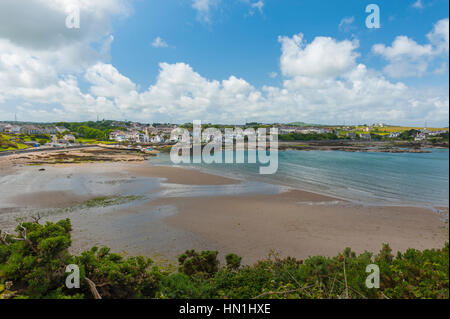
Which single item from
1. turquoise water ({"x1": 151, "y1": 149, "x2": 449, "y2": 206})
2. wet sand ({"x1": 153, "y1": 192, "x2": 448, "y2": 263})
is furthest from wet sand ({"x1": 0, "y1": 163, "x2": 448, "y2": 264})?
turquoise water ({"x1": 151, "y1": 149, "x2": 449, "y2": 206})

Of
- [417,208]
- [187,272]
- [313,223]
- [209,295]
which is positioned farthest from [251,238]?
[417,208]

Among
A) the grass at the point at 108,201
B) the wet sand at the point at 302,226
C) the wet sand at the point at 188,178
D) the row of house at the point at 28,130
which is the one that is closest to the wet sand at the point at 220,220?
the wet sand at the point at 302,226

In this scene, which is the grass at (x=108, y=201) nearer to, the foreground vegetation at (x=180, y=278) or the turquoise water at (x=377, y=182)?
the foreground vegetation at (x=180, y=278)

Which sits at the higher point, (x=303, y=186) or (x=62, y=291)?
(x=62, y=291)

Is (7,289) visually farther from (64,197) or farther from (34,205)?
(64,197)

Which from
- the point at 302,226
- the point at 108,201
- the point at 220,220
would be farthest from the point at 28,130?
the point at 302,226
